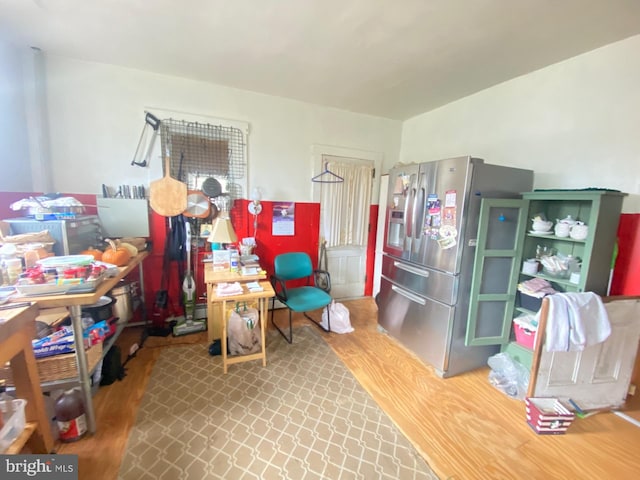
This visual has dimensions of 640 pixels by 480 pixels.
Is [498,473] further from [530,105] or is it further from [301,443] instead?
[530,105]

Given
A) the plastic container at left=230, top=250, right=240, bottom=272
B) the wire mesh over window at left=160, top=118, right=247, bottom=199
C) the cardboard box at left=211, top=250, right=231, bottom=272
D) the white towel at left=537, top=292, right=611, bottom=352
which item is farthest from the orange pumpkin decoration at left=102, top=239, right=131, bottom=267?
the white towel at left=537, top=292, right=611, bottom=352

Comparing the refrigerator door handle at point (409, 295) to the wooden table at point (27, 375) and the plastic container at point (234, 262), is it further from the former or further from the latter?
the wooden table at point (27, 375)

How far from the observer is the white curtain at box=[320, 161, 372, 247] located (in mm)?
3594

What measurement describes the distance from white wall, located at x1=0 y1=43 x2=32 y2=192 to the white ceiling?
20 centimetres

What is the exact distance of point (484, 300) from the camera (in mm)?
2180

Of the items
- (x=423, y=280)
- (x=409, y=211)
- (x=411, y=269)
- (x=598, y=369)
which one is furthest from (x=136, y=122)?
(x=598, y=369)

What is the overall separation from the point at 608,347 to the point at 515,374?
25.6 inches

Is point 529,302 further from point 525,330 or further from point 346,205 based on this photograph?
point 346,205

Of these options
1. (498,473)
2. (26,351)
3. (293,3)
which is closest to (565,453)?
(498,473)

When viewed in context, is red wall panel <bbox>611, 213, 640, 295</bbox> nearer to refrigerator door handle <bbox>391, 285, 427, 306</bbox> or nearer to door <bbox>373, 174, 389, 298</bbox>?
refrigerator door handle <bbox>391, 285, 427, 306</bbox>

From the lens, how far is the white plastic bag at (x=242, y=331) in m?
A: 2.34

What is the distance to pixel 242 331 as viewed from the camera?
235 cm

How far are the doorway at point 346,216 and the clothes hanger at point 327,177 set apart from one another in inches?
1.2

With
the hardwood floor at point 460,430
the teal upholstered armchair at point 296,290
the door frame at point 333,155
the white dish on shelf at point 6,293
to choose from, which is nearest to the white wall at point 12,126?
the white dish on shelf at point 6,293
